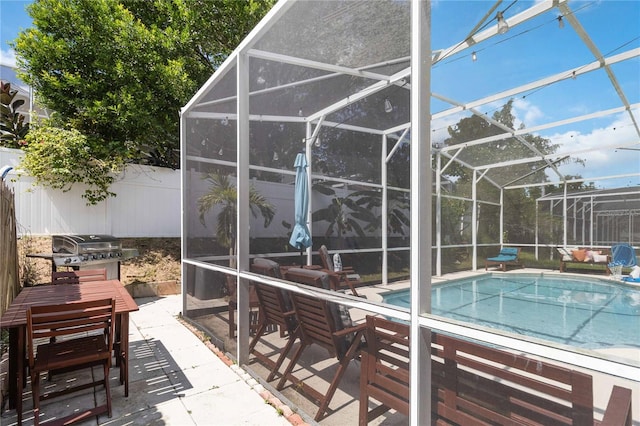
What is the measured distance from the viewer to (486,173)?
4281mm

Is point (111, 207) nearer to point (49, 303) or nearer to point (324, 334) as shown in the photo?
point (49, 303)

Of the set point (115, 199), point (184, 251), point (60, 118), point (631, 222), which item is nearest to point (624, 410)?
point (631, 222)

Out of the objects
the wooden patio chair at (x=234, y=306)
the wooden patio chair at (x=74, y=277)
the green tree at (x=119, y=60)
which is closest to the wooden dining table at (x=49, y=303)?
the wooden patio chair at (x=74, y=277)

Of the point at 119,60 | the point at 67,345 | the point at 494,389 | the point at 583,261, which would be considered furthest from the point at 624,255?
the point at 119,60

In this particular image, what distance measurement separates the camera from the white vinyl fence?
22.8 ft

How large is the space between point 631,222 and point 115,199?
9.52 m

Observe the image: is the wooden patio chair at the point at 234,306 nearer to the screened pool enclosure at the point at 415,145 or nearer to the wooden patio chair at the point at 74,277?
the screened pool enclosure at the point at 415,145

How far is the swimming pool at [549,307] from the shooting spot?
181 cm

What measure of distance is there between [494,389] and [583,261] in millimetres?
2551

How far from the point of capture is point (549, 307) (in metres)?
3.31

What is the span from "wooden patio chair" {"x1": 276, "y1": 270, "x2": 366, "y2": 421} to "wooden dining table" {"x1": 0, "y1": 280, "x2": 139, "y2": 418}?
163 centimetres

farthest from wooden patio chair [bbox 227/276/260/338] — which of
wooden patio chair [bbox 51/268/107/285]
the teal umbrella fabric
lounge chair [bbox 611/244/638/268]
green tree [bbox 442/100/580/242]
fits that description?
lounge chair [bbox 611/244/638/268]

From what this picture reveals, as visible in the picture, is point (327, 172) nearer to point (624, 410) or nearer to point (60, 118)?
point (624, 410)

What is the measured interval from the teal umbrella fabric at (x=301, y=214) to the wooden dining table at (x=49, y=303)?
5.94ft
